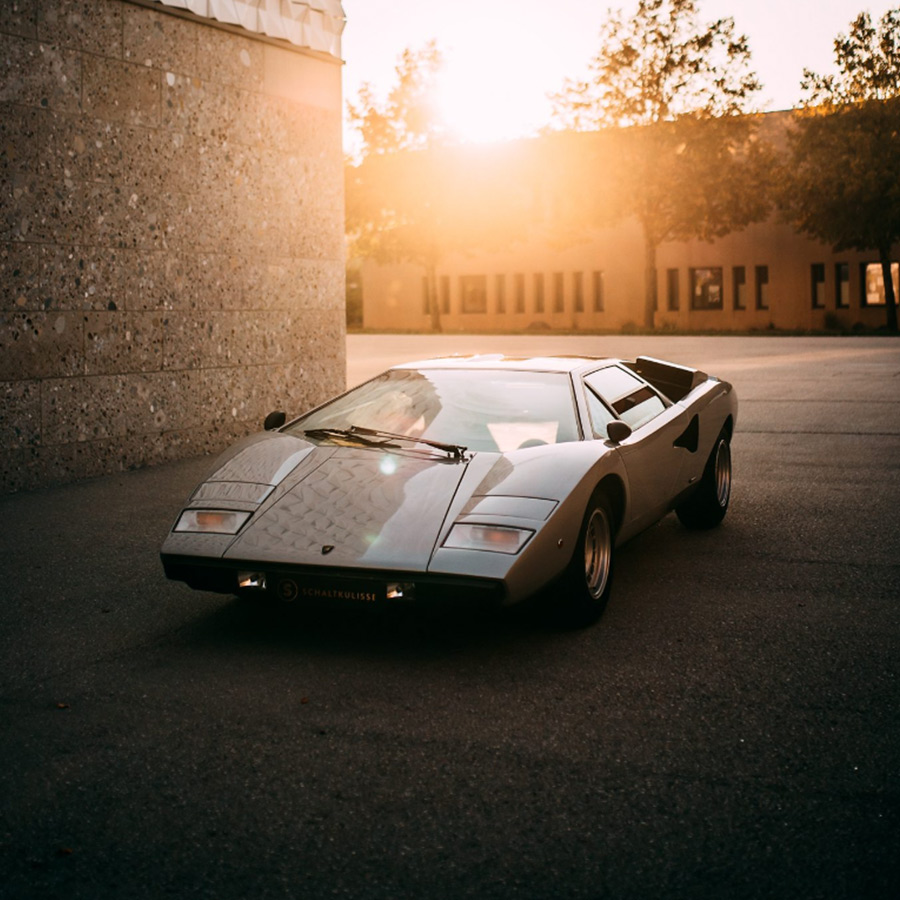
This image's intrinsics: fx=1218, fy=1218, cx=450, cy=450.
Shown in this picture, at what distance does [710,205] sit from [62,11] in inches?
1482

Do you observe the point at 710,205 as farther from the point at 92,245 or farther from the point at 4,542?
the point at 4,542

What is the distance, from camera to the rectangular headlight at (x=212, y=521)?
201 inches

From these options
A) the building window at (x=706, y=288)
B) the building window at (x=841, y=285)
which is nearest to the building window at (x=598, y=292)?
the building window at (x=706, y=288)

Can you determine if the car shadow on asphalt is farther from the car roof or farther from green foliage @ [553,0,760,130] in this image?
green foliage @ [553,0,760,130]

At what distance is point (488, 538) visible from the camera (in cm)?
475

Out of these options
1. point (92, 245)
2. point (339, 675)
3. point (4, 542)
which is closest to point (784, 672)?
point (339, 675)

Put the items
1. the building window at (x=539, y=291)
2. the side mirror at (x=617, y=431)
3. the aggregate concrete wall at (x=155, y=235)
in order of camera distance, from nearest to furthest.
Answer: the side mirror at (x=617, y=431)
the aggregate concrete wall at (x=155, y=235)
the building window at (x=539, y=291)

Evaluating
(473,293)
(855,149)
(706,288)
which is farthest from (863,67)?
(473,293)

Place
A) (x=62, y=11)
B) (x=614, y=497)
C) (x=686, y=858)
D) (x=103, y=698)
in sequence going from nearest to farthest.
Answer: (x=686, y=858), (x=103, y=698), (x=614, y=497), (x=62, y=11)

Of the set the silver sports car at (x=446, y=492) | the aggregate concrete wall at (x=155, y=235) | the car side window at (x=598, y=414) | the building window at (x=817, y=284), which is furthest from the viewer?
the building window at (x=817, y=284)

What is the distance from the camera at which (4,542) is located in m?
7.54

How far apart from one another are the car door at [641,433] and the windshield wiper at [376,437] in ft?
2.52

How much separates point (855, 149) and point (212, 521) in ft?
132

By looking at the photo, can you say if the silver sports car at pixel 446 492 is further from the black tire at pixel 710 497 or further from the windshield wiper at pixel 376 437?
the black tire at pixel 710 497
